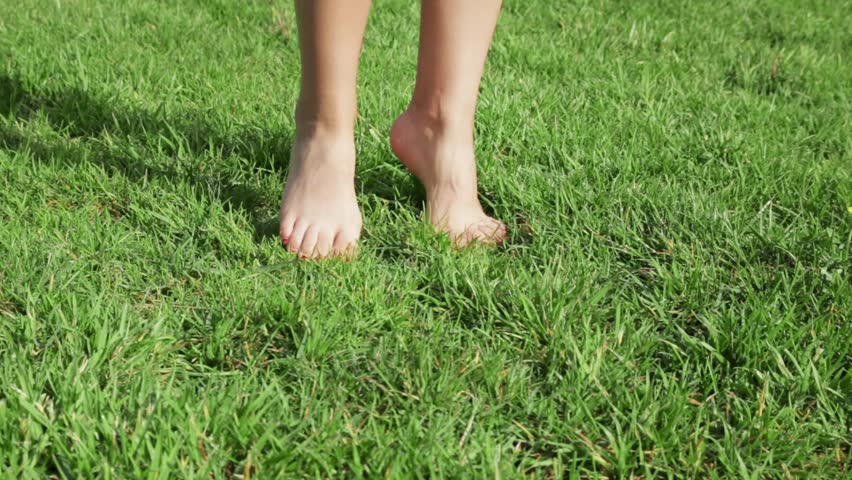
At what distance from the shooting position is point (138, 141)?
7.61ft

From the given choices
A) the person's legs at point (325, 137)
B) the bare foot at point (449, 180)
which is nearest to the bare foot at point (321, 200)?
the person's legs at point (325, 137)

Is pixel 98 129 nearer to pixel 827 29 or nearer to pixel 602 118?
pixel 602 118

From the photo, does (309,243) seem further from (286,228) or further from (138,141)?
(138,141)

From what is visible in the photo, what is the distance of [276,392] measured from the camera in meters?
1.43

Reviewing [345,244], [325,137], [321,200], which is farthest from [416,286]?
[325,137]

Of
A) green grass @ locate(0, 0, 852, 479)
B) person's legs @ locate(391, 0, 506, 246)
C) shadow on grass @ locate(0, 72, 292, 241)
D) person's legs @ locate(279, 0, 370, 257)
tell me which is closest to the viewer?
green grass @ locate(0, 0, 852, 479)

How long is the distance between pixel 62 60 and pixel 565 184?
1.74 m

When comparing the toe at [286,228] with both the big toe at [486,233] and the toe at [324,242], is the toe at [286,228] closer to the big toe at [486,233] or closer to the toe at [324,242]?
the toe at [324,242]

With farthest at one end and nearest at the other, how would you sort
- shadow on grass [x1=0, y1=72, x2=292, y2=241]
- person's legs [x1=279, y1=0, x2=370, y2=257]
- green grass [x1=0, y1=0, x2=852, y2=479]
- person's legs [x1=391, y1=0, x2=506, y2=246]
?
shadow on grass [x1=0, y1=72, x2=292, y2=241] < person's legs [x1=391, y1=0, x2=506, y2=246] < person's legs [x1=279, y1=0, x2=370, y2=257] < green grass [x1=0, y1=0, x2=852, y2=479]

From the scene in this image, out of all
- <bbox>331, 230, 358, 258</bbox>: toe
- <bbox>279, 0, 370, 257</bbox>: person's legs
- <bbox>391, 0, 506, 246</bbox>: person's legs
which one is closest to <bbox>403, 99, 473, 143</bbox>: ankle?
<bbox>391, 0, 506, 246</bbox>: person's legs

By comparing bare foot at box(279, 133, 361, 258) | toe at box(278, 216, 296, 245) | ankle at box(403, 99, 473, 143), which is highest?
ankle at box(403, 99, 473, 143)

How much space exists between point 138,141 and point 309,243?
2.48 ft

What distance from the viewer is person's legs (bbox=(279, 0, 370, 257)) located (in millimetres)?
1831

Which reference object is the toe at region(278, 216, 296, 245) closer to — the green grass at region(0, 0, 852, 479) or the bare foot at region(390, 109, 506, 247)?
the green grass at region(0, 0, 852, 479)
